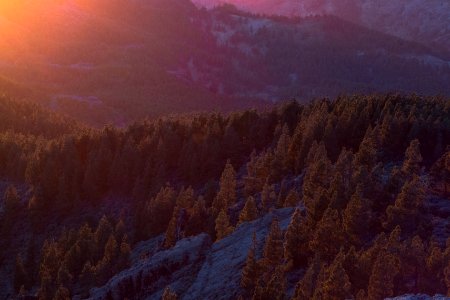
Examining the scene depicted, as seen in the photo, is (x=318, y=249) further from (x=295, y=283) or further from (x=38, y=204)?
(x=38, y=204)

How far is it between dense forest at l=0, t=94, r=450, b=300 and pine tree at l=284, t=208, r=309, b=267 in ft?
0.28

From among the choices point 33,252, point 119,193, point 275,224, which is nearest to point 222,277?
point 275,224

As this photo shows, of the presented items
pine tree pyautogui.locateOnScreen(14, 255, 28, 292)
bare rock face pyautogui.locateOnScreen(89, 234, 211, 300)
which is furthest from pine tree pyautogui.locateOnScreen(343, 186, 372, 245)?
pine tree pyautogui.locateOnScreen(14, 255, 28, 292)

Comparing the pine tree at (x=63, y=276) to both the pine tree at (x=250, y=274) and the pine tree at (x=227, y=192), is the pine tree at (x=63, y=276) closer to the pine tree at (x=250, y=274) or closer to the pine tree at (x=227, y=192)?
the pine tree at (x=227, y=192)

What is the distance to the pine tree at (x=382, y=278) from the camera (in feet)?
104

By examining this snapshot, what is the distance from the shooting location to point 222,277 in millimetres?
45094

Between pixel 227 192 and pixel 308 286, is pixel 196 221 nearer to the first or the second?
pixel 227 192

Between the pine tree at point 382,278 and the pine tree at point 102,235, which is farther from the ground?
the pine tree at point 382,278

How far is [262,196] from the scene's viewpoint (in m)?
70.4

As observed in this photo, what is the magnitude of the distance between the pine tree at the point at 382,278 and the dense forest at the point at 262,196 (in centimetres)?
6

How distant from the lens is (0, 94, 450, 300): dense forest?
121 feet

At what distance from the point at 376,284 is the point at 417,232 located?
1032 cm

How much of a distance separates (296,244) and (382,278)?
1071 centimetres

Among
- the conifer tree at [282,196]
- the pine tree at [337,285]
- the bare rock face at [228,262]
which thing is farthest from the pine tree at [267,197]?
the pine tree at [337,285]
